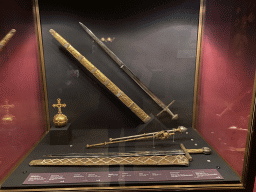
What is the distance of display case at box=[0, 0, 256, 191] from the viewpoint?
1544 mm

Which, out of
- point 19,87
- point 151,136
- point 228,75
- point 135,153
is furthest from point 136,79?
point 19,87

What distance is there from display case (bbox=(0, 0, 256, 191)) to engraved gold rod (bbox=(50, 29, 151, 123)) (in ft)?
0.04

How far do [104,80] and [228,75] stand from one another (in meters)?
1.24

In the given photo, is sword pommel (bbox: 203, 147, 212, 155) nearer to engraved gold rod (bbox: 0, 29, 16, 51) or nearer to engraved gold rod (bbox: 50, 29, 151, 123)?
engraved gold rod (bbox: 50, 29, 151, 123)

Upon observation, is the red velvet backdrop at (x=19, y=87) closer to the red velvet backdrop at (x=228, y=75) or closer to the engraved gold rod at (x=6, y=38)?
the engraved gold rod at (x=6, y=38)

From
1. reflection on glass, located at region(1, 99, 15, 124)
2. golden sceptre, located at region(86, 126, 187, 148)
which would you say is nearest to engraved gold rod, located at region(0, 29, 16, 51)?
reflection on glass, located at region(1, 99, 15, 124)

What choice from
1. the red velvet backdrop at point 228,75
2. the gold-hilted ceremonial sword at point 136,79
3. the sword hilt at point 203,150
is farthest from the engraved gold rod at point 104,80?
the red velvet backdrop at point 228,75

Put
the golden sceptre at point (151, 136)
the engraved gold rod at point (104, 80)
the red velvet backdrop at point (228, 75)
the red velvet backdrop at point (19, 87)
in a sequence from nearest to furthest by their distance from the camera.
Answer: the red velvet backdrop at point (228, 75)
the red velvet backdrop at point (19, 87)
the golden sceptre at point (151, 136)
the engraved gold rod at point (104, 80)

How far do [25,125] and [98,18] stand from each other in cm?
133

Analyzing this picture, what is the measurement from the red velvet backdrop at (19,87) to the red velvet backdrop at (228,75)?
1.78 meters

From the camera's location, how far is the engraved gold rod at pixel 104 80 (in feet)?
7.11

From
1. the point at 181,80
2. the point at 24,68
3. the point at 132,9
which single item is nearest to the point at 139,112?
the point at 181,80

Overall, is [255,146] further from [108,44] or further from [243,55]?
[108,44]

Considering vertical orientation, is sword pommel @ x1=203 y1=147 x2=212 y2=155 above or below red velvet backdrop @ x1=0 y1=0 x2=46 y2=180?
below
